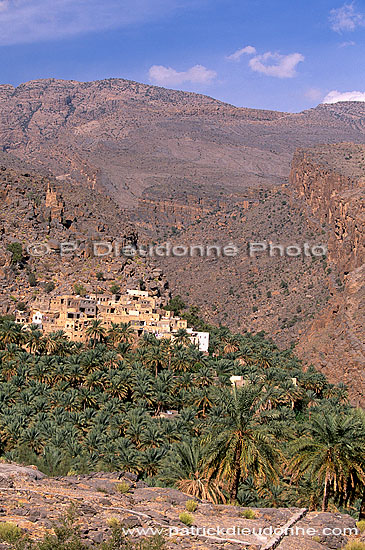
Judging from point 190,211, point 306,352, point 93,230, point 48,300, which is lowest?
point 306,352

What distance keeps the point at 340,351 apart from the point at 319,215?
199 feet

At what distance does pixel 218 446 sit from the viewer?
874 inches

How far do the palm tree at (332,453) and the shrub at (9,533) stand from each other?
10635 mm

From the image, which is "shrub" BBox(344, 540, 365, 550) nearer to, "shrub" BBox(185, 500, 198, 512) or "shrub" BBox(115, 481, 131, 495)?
"shrub" BBox(185, 500, 198, 512)

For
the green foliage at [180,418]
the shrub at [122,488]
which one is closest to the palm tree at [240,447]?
the green foliage at [180,418]

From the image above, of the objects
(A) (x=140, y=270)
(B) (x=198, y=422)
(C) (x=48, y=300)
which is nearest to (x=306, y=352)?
(A) (x=140, y=270)

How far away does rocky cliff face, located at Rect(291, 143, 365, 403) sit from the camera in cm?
8012

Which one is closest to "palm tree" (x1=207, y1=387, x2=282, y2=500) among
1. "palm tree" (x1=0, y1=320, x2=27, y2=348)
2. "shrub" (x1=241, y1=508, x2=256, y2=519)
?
"shrub" (x1=241, y1=508, x2=256, y2=519)

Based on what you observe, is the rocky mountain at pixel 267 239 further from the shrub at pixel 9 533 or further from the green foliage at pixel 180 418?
the shrub at pixel 9 533

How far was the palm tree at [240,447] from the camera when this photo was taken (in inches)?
861

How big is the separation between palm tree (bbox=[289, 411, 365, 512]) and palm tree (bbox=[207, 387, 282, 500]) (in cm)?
105

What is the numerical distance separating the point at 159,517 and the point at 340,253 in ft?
328

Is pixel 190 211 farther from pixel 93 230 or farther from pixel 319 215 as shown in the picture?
pixel 93 230

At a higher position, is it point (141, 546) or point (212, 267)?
point (212, 267)
